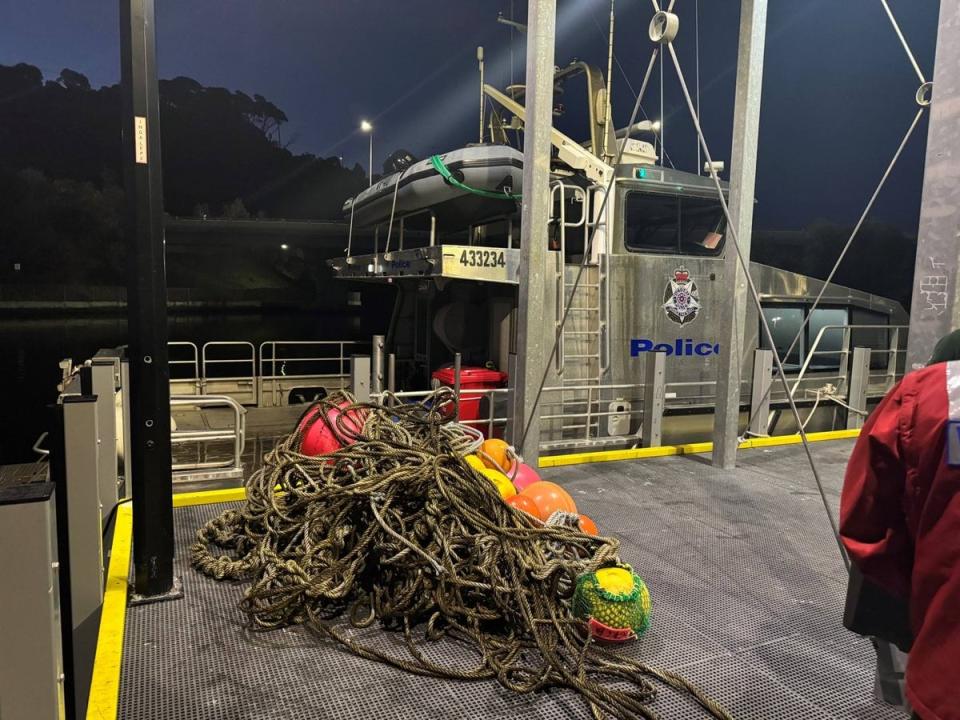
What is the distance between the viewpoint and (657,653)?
7.75 ft

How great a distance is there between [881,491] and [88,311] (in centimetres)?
4965

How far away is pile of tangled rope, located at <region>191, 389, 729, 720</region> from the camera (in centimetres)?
221

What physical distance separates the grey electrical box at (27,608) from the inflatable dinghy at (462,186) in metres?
6.74

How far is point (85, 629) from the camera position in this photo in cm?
255

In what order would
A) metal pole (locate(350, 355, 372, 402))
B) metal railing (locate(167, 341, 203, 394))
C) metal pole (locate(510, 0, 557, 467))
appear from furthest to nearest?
metal railing (locate(167, 341, 203, 394)), metal pole (locate(350, 355, 372, 402)), metal pole (locate(510, 0, 557, 467))

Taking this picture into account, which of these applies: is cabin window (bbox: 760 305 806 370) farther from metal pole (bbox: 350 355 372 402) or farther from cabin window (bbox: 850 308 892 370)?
metal pole (bbox: 350 355 372 402)

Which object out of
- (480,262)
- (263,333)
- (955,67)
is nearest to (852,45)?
(263,333)

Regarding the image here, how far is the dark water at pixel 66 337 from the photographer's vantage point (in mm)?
16719

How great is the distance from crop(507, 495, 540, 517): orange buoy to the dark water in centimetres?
1367

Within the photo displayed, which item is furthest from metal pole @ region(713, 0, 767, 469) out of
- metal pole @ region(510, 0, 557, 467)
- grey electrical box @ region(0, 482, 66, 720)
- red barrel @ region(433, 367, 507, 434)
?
grey electrical box @ region(0, 482, 66, 720)

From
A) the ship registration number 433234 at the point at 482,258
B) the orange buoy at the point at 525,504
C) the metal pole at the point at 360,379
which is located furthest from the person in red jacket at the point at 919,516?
the ship registration number 433234 at the point at 482,258

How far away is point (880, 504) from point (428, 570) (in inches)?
69.5

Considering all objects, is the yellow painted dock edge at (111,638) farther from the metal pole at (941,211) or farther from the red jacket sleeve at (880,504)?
the metal pole at (941,211)

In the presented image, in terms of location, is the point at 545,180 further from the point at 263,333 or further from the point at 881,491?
the point at 263,333
